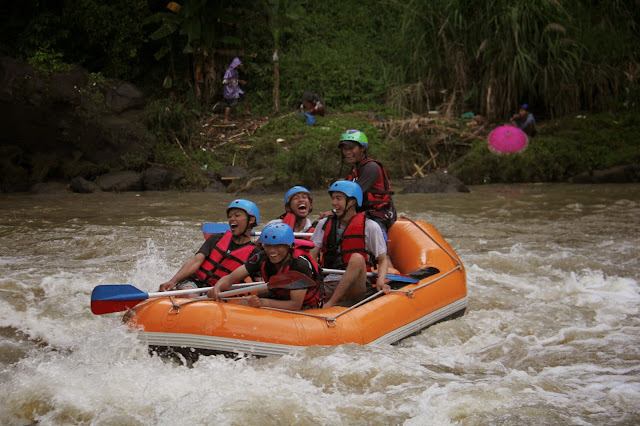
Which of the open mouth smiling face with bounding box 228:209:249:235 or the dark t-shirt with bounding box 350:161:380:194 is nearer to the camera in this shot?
the open mouth smiling face with bounding box 228:209:249:235

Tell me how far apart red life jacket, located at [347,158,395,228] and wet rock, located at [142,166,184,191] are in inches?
Answer: 276

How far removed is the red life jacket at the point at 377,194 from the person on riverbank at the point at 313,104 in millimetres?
8498

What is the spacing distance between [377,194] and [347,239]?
69 cm

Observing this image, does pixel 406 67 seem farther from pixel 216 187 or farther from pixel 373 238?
pixel 373 238

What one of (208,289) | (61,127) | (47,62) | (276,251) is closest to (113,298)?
(208,289)

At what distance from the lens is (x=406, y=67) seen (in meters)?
14.4

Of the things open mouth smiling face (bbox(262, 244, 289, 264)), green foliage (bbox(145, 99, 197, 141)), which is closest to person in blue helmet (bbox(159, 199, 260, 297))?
open mouth smiling face (bbox(262, 244, 289, 264))

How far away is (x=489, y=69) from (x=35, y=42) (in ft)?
27.9

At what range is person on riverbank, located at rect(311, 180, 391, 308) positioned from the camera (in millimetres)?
4707

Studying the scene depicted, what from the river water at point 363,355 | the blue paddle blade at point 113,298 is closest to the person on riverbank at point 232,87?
the river water at point 363,355

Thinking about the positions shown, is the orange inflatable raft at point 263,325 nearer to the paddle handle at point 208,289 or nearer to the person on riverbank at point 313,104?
the paddle handle at point 208,289

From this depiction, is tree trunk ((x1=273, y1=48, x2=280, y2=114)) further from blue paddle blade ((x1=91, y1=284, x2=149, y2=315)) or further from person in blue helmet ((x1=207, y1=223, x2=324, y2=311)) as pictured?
blue paddle blade ((x1=91, y1=284, x2=149, y2=315))

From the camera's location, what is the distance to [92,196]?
36.0 ft

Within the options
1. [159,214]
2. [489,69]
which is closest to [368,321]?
[159,214]
